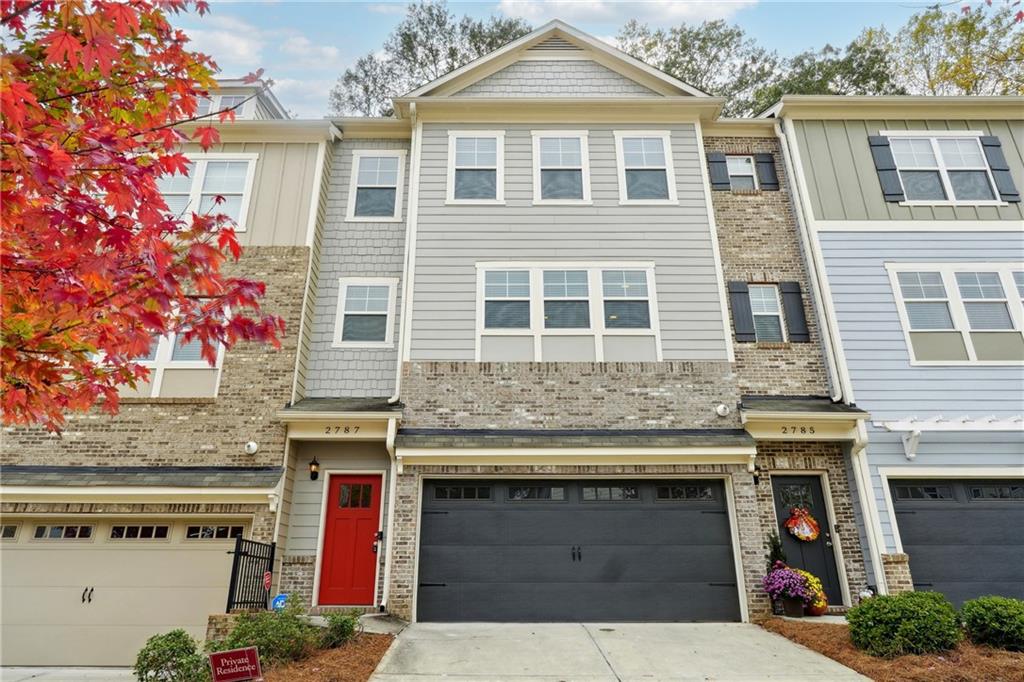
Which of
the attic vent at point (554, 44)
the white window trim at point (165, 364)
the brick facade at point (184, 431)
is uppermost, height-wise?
the attic vent at point (554, 44)

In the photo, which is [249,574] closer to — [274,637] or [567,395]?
[274,637]

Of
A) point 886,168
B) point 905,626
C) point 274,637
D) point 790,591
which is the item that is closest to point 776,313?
point 886,168

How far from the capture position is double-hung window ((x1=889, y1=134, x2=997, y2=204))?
11.0 meters

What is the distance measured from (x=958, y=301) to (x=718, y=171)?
5.00 meters

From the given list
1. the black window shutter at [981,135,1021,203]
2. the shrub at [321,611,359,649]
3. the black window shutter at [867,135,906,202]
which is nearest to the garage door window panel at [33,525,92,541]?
the shrub at [321,611,359,649]

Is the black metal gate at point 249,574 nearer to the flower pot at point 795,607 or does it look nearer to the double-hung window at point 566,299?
the double-hung window at point 566,299

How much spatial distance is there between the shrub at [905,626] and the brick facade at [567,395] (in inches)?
132

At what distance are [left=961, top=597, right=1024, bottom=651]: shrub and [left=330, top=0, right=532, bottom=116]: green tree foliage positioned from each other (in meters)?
19.6

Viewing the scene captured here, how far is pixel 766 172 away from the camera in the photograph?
1161cm

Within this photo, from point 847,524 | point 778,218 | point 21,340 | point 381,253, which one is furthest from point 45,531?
point 778,218

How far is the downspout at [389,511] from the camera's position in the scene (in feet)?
27.3

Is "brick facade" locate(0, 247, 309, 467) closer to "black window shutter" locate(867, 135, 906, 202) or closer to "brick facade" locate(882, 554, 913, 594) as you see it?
"brick facade" locate(882, 554, 913, 594)

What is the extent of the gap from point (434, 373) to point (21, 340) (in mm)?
5794

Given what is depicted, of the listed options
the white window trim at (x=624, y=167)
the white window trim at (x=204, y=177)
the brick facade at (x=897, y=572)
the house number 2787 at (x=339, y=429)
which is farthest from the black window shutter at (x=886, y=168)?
the white window trim at (x=204, y=177)
